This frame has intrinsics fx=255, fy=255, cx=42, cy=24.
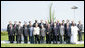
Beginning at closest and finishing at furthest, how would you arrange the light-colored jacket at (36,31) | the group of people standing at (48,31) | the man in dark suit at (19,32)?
the light-colored jacket at (36,31) < the group of people standing at (48,31) < the man in dark suit at (19,32)

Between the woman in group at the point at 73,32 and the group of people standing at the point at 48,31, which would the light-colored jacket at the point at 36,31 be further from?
the woman in group at the point at 73,32

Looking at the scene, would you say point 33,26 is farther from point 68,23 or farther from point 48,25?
point 68,23

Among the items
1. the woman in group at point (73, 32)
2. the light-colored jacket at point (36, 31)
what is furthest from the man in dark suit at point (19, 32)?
the woman in group at point (73, 32)

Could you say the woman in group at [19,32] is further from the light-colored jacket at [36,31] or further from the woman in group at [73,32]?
the woman in group at [73,32]

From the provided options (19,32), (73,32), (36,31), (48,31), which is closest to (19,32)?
(19,32)

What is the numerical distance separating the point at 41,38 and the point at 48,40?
1.98 ft

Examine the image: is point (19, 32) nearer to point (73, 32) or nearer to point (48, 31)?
point (48, 31)

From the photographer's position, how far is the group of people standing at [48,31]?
1859 cm

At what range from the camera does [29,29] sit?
1881 centimetres

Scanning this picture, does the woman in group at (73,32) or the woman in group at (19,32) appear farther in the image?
the woman in group at (19,32)

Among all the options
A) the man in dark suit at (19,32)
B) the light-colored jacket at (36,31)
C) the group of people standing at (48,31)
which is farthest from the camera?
the man in dark suit at (19,32)

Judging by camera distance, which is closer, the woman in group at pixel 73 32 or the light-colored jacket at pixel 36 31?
the light-colored jacket at pixel 36 31

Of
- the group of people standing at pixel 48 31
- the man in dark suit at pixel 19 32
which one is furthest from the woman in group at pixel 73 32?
the man in dark suit at pixel 19 32

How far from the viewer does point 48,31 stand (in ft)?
61.7
